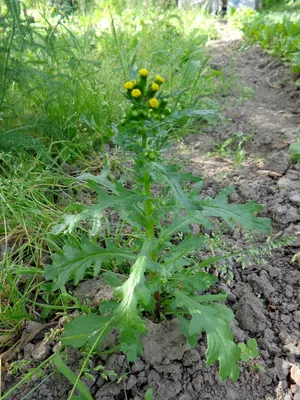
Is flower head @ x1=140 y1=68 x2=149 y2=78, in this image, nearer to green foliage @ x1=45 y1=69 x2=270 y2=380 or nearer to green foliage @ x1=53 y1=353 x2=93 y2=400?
green foliage @ x1=45 y1=69 x2=270 y2=380

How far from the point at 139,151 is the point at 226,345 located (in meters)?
0.72

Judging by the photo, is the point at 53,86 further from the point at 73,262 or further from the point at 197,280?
the point at 197,280

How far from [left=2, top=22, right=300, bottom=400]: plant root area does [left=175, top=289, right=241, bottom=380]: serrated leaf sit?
7.6 inches

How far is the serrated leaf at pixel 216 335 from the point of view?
1175 millimetres

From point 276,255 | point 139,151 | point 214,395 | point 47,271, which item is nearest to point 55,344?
point 47,271

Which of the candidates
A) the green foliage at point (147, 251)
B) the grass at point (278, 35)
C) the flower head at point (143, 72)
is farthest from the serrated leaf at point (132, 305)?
the grass at point (278, 35)

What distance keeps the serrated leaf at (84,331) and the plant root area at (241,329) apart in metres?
0.12

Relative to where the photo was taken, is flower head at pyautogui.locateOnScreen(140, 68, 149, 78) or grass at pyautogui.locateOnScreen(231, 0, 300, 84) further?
grass at pyautogui.locateOnScreen(231, 0, 300, 84)

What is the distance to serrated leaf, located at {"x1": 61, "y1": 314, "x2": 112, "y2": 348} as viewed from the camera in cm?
130

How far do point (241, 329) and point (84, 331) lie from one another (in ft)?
2.19

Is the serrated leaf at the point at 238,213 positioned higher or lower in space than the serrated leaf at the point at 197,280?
higher

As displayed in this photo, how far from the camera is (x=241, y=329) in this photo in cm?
152

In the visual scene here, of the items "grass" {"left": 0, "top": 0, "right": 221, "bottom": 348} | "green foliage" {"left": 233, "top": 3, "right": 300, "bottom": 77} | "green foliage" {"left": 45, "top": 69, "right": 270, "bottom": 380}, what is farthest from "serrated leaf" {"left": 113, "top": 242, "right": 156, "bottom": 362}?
"green foliage" {"left": 233, "top": 3, "right": 300, "bottom": 77}

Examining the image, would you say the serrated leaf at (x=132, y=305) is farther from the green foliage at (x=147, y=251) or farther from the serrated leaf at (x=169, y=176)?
the serrated leaf at (x=169, y=176)
